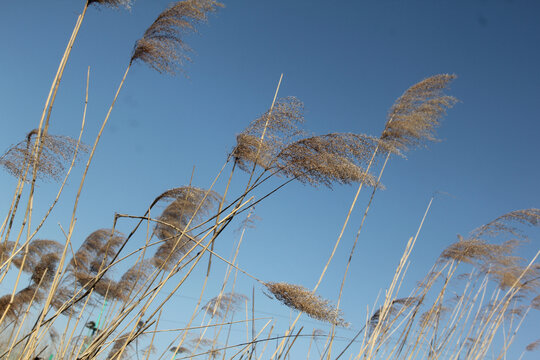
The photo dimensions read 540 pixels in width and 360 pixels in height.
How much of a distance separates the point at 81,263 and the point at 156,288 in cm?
528

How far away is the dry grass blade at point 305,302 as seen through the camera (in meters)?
1.66


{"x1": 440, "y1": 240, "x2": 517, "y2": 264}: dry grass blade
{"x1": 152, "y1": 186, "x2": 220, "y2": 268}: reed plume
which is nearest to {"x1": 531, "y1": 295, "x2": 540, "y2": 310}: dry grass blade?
{"x1": 440, "y1": 240, "x2": 517, "y2": 264}: dry grass blade

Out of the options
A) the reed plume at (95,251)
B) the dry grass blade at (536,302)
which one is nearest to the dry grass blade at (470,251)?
the dry grass blade at (536,302)

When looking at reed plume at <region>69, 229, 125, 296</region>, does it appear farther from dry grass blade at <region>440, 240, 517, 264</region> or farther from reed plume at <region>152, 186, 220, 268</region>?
dry grass blade at <region>440, 240, 517, 264</region>

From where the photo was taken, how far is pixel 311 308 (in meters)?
1.66

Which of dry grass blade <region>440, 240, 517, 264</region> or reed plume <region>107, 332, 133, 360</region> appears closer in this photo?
reed plume <region>107, 332, 133, 360</region>

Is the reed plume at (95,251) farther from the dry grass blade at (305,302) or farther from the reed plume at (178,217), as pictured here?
the dry grass blade at (305,302)

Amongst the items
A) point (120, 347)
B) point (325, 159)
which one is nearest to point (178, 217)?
point (120, 347)

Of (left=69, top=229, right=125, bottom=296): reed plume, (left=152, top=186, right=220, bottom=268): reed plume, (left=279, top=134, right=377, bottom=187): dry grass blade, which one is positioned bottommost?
(left=69, top=229, right=125, bottom=296): reed plume

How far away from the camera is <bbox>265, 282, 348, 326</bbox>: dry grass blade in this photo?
1.66 metres

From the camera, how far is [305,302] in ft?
5.44

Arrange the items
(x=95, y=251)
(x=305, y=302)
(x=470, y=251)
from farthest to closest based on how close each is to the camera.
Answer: (x=95, y=251) < (x=470, y=251) < (x=305, y=302)

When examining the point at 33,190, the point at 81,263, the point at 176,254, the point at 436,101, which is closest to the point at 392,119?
the point at 436,101

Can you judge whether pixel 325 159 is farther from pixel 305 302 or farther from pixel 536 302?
pixel 536 302
